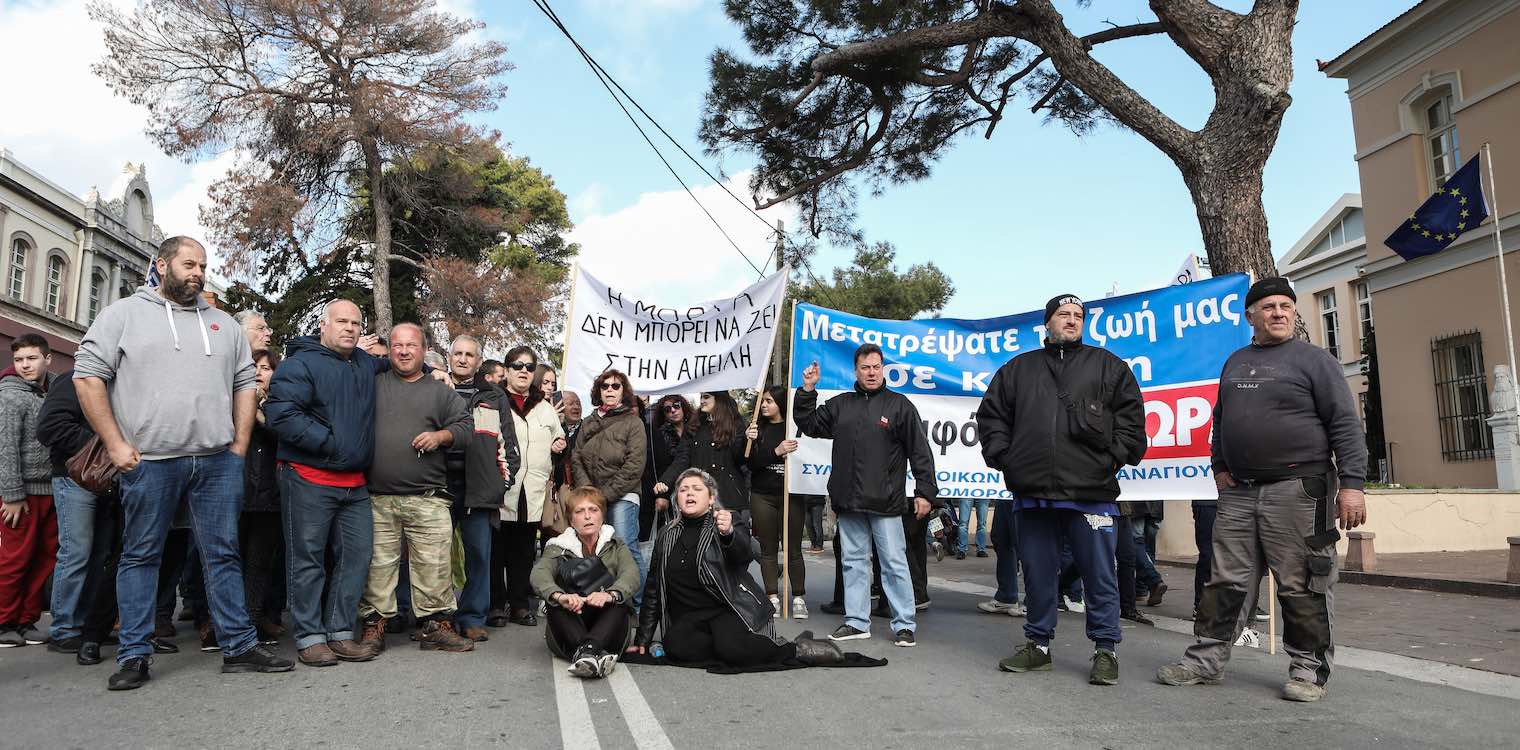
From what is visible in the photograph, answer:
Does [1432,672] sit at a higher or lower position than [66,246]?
lower

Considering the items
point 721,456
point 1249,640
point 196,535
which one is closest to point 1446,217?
point 1249,640

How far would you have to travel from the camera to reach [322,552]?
5414mm

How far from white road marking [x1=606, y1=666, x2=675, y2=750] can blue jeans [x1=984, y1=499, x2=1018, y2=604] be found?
379cm

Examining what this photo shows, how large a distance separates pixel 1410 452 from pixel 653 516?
56.9 ft

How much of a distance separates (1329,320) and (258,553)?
30855mm

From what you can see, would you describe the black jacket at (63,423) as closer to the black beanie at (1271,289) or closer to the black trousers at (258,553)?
the black trousers at (258,553)

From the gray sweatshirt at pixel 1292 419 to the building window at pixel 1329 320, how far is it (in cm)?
2755

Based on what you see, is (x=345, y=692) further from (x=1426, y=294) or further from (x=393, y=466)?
(x=1426, y=294)

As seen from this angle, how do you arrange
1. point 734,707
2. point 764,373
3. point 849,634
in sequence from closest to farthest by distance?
point 734,707 → point 849,634 → point 764,373

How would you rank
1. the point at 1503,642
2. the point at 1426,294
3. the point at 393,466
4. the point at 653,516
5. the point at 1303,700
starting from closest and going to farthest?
1. the point at 1303,700
2. the point at 393,466
3. the point at 1503,642
4. the point at 653,516
5. the point at 1426,294

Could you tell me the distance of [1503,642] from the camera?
6.09 meters

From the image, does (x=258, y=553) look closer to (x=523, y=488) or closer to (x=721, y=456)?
(x=523, y=488)

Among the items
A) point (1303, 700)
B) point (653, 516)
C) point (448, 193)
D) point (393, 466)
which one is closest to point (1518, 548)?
point (1303, 700)

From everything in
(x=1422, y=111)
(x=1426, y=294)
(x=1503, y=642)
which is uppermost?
(x=1422, y=111)
